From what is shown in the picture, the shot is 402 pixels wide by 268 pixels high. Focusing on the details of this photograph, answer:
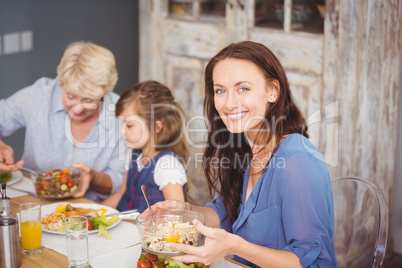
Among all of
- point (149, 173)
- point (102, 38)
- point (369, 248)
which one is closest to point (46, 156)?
point (149, 173)

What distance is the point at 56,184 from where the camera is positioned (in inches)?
78.7

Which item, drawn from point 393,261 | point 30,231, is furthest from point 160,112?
point 393,261

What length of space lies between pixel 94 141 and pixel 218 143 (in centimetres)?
96

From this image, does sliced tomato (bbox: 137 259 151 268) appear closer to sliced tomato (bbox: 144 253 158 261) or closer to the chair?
sliced tomato (bbox: 144 253 158 261)

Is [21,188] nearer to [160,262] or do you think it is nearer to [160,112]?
[160,112]

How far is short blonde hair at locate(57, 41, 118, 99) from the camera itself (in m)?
2.41

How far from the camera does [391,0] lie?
8.53ft

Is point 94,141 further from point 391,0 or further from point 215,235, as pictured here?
point 391,0

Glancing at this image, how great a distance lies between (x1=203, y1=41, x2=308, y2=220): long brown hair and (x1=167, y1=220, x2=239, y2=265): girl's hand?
0.43 m

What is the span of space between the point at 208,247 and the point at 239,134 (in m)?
0.63

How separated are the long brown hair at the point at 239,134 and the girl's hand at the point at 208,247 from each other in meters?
0.43

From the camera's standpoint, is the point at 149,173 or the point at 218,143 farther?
the point at 149,173

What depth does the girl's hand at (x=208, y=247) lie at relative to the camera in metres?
1.24

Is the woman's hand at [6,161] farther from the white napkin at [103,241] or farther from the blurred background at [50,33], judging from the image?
the blurred background at [50,33]
